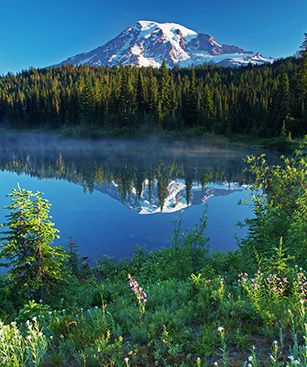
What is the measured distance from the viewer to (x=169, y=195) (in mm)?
24516

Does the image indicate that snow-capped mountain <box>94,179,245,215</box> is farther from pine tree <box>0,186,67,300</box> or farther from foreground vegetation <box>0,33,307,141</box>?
foreground vegetation <box>0,33,307,141</box>

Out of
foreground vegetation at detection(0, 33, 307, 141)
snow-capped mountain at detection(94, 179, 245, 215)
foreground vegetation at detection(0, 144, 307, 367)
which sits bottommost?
snow-capped mountain at detection(94, 179, 245, 215)

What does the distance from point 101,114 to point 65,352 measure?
83207 mm

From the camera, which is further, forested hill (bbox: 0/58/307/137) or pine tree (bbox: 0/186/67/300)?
forested hill (bbox: 0/58/307/137)

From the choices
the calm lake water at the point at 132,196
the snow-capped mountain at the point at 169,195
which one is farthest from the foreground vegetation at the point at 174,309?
the snow-capped mountain at the point at 169,195

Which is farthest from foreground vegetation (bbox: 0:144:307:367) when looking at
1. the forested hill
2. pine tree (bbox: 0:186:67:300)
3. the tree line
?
the forested hill

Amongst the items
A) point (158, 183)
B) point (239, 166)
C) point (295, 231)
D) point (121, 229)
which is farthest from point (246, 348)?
point (239, 166)

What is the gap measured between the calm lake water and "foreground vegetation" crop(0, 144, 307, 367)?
2.38 meters

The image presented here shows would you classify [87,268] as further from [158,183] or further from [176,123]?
[176,123]

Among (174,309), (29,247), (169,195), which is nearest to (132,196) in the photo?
(169,195)

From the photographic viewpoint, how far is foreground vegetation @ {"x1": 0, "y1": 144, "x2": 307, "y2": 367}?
3.70 m

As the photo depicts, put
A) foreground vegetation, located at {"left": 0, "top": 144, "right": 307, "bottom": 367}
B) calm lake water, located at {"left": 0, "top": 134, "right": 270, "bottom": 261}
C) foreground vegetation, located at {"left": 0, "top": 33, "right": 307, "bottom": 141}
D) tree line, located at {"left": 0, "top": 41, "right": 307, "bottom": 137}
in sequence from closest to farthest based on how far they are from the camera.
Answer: foreground vegetation, located at {"left": 0, "top": 144, "right": 307, "bottom": 367}, calm lake water, located at {"left": 0, "top": 134, "right": 270, "bottom": 261}, tree line, located at {"left": 0, "top": 41, "right": 307, "bottom": 137}, foreground vegetation, located at {"left": 0, "top": 33, "right": 307, "bottom": 141}

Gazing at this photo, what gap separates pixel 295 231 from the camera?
730 cm

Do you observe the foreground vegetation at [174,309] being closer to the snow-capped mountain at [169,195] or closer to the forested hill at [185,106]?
the snow-capped mountain at [169,195]
